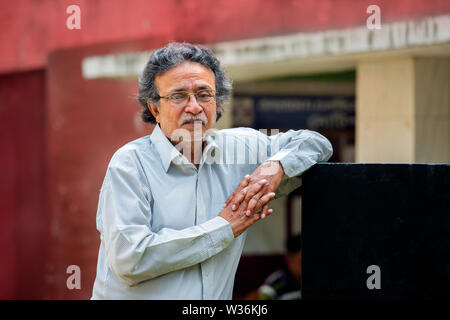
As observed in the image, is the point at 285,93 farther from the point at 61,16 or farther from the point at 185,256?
the point at 185,256

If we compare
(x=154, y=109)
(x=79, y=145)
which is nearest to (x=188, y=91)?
(x=154, y=109)

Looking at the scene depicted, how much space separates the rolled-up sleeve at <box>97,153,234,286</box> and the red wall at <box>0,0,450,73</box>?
261 cm

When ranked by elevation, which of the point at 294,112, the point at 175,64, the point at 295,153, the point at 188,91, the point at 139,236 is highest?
the point at 294,112

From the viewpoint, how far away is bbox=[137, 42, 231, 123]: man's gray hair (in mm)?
2658

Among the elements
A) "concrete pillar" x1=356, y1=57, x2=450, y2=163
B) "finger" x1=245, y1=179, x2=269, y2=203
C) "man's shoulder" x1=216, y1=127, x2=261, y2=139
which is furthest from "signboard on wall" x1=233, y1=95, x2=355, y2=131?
"finger" x1=245, y1=179, x2=269, y2=203

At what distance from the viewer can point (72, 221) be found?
259 inches

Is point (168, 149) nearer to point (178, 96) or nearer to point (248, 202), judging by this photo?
point (178, 96)

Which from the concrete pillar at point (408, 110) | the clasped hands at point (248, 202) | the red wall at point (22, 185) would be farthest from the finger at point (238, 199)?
the red wall at point (22, 185)

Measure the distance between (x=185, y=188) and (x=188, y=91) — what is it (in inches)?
14.6

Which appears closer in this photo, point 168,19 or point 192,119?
point 192,119

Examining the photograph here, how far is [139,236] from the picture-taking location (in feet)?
7.90

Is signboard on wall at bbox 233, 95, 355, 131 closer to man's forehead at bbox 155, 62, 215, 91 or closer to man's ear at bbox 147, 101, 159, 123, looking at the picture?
man's ear at bbox 147, 101, 159, 123

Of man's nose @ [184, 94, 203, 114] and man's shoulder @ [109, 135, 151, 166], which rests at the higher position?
man's nose @ [184, 94, 203, 114]

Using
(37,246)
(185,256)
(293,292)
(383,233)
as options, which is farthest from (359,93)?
(37,246)
